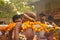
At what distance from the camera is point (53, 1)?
9406 millimetres

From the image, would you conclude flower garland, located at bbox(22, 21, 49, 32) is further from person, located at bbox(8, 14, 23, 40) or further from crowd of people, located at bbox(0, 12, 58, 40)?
person, located at bbox(8, 14, 23, 40)

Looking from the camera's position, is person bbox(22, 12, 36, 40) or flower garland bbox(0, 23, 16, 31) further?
person bbox(22, 12, 36, 40)

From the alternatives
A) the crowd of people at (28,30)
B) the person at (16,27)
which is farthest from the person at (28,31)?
the person at (16,27)

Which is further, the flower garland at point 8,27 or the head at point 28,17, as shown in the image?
the head at point 28,17

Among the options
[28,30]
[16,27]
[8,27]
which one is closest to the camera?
[16,27]

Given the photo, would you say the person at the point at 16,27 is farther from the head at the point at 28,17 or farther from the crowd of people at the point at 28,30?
the head at the point at 28,17

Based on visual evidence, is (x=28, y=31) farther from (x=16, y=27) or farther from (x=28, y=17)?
(x=16, y=27)

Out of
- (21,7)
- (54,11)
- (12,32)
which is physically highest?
(12,32)

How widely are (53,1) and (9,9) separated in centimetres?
549

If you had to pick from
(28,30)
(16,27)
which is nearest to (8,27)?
(16,27)

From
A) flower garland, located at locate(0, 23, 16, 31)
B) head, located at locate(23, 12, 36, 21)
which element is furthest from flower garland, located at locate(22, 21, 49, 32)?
flower garland, located at locate(0, 23, 16, 31)

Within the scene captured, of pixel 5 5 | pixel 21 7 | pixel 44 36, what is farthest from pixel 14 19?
pixel 21 7

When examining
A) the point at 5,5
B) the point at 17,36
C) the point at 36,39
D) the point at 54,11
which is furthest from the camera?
the point at 5,5

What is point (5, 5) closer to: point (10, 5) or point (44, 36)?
point (10, 5)
